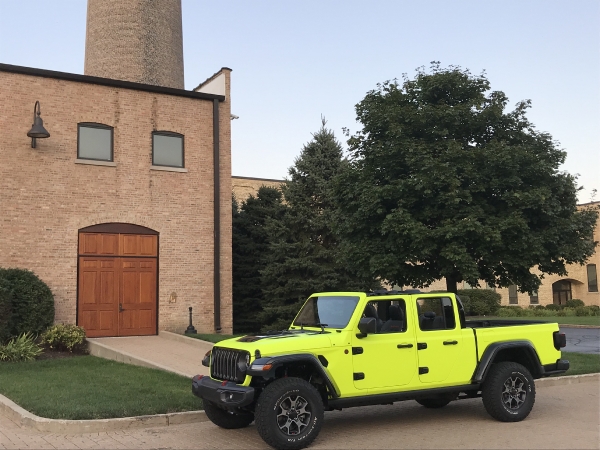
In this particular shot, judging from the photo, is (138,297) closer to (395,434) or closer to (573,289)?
(395,434)

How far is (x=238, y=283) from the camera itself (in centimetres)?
2436

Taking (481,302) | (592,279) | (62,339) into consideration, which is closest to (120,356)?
(62,339)

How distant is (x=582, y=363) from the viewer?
14164mm

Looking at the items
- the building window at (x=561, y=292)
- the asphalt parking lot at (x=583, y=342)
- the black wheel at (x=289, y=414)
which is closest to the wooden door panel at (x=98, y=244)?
the black wheel at (x=289, y=414)

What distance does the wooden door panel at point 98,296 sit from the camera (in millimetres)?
18047

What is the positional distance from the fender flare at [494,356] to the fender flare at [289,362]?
2185 mm

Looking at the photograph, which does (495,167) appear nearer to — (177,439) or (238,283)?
(177,439)

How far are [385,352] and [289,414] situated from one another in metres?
1.57

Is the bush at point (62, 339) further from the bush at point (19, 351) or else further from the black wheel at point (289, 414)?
the black wheel at point (289, 414)

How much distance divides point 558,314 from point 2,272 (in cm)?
3311

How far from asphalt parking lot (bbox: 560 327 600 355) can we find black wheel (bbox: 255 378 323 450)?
12.1m

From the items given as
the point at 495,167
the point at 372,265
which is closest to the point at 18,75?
the point at 372,265

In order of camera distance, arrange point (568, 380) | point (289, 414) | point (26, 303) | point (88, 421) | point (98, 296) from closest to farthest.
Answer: point (289, 414)
point (88, 421)
point (568, 380)
point (26, 303)
point (98, 296)

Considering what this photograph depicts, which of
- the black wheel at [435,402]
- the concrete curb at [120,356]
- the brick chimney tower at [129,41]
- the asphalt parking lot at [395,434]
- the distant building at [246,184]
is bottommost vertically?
the asphalt parking lot at [395,434]
